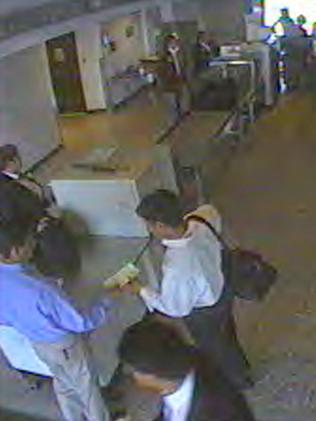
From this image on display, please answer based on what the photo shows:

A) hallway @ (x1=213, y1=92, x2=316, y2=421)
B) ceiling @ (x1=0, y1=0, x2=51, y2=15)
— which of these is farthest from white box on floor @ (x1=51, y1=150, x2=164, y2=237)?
ceiling @ (x1=0, y1=0, x2=51, y2=15)

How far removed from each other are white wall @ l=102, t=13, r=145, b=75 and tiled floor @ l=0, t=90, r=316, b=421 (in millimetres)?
2080

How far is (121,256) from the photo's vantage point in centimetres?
388

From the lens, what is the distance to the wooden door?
11.3 m

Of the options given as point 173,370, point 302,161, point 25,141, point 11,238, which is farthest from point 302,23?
point 173,370

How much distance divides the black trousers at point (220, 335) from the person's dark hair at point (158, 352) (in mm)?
1161

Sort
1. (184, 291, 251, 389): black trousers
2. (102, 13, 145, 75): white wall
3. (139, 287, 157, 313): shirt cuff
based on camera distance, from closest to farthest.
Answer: (139, 287, 157, 313): shirt cuff
(184, 291, 251, 389): black trousers
(102, 13, 145, 75): white wall

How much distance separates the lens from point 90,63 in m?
11.4

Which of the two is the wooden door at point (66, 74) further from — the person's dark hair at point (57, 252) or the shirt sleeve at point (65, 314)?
the shirt sleeve at point (65, 314)

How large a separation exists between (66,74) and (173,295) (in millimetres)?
9058

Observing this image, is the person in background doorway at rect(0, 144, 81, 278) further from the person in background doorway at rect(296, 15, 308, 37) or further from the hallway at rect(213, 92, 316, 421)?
the person in background doorway at rect(296, 15, 308, 37)

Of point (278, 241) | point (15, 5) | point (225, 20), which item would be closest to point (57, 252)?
point (15, 5)

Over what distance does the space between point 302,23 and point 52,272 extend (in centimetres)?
932

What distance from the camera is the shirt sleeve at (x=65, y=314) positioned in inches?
115

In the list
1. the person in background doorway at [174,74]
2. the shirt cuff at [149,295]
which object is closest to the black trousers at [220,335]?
the shirt cuff at [149,295]
